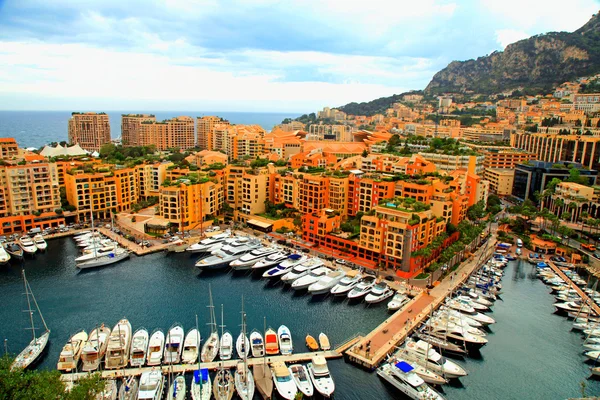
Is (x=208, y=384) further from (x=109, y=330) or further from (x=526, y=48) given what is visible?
(x=526, y=48)

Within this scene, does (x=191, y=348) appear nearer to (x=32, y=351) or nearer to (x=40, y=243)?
(x=32, y=351)

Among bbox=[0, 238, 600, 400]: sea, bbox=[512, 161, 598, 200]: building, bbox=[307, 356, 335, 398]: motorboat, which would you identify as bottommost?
bbox=[0, 238, 600, 400]: sea

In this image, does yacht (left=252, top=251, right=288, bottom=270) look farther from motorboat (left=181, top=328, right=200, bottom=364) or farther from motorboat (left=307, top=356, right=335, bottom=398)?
motorboat (left=307, top=356, right=335, bottom=398)

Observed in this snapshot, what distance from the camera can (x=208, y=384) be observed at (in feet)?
87.7

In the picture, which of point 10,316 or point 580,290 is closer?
point 10,316

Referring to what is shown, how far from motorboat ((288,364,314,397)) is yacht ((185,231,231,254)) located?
24877 mm

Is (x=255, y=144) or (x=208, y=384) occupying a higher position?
(x=255, y=144)

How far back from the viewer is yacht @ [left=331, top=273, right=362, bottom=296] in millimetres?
40281

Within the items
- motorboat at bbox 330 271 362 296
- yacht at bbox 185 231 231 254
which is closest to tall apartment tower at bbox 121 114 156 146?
yacht at bbox 185 231 231 254

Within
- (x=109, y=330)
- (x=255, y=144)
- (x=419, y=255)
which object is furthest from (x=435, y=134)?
(x=109, y=330)

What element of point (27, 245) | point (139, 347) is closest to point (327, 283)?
point (139, 347)

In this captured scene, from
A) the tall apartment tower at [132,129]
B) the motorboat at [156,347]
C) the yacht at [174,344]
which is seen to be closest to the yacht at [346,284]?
the yacht at [174,344]

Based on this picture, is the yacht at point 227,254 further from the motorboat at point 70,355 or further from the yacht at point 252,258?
the motorboat at point 70,355

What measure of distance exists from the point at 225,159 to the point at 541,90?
390 feet
